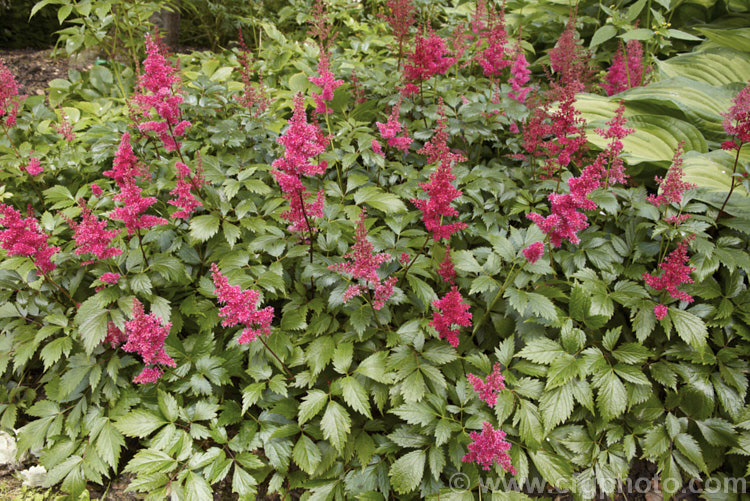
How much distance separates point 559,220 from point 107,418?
243cm

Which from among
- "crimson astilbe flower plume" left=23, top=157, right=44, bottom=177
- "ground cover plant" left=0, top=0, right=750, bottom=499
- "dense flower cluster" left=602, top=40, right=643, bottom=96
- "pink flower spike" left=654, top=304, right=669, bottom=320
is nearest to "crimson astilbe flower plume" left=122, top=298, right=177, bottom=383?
"ground cover plant" left=0, top=0, right=750, bottom=499

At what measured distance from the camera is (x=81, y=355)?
6.91ft

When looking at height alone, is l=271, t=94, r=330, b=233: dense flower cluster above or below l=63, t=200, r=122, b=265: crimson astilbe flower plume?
above

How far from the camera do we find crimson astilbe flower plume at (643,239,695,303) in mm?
1994

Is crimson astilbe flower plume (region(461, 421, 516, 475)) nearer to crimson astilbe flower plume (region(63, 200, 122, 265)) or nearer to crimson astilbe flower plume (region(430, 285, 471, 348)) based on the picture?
crimson astilbe flower plume (region(430, 285, 471, 348))

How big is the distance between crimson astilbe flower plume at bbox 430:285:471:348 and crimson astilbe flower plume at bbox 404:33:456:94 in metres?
1.65

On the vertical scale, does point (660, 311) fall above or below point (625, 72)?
below

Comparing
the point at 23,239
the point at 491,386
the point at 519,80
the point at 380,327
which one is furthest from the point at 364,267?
the point at 519,80

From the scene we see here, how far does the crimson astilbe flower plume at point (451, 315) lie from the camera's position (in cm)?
188

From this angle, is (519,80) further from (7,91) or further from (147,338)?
(7,91)

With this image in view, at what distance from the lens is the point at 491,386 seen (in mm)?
1822

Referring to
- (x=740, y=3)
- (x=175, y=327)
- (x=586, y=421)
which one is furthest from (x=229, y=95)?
(x=740, y=3)

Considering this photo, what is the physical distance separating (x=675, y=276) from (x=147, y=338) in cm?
255

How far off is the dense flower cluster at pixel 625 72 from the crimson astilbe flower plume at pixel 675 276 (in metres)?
2.04
